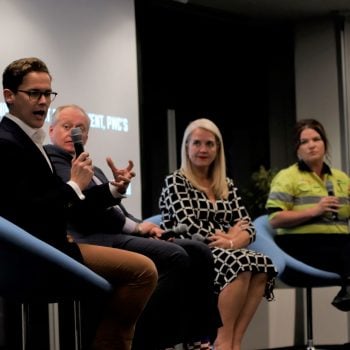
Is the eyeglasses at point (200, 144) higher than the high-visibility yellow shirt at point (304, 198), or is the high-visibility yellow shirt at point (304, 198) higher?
the eyeglasses at point (200, 144)

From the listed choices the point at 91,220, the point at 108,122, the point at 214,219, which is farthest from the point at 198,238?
the point at 108,122

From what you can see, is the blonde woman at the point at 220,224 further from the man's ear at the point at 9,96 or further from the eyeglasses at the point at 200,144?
the man's ear at the point at 9,96

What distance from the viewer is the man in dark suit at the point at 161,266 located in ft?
12.1

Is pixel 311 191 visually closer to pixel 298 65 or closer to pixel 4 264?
pixel 4 264

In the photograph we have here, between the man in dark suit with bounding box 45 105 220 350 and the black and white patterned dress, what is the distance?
36cm

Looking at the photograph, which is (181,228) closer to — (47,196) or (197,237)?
(197,237)

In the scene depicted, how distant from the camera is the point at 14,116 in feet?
10.4

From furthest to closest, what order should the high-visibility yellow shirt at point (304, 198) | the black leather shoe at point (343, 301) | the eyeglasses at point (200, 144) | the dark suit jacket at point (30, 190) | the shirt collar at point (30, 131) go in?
the high-visibility yellow shirt at point (304, 198), the black leather shoe at point (343, 301), the eyeglasses at point (200, 144), the shirt collar at point (30, 131), the dark suit jacket at point (30, 190)

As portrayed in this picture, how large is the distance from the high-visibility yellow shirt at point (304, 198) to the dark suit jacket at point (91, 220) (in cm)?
151

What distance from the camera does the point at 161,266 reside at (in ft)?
12.3

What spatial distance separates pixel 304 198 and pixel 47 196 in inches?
97.2

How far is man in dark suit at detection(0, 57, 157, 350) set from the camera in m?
3.00

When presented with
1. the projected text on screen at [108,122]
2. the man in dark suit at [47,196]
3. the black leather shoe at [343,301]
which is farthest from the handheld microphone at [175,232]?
the projected text on screen at [108,122]

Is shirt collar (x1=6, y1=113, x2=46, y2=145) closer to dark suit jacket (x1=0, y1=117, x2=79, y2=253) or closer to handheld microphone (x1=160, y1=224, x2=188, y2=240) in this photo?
dark suit jacket (x1=0, y1=117, x2=79, y2=253)
